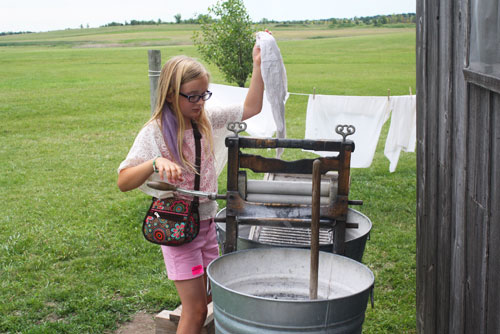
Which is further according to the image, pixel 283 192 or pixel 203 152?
pixel 203 152

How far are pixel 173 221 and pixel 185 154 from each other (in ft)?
1.05

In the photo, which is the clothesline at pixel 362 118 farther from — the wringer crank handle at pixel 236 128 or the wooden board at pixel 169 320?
the wringer crank handle at pixel 236 128

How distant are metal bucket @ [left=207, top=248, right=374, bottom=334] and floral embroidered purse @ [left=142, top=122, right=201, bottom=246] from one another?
1.31ft

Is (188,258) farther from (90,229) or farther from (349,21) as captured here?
(349,21)

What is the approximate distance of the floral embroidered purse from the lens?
2508mm

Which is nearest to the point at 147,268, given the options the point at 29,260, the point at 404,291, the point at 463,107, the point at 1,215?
the point at 29,260

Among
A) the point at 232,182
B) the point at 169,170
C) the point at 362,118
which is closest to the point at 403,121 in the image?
the point at 362,118

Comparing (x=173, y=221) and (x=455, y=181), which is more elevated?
(x=455, y=181)

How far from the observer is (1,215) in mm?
6316

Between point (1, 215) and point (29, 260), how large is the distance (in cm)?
168

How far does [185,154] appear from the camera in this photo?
2.63m

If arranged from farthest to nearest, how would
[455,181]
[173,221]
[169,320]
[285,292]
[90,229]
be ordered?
[90,229]
[169,320]
[173,221]
[285,292]
[455,181]

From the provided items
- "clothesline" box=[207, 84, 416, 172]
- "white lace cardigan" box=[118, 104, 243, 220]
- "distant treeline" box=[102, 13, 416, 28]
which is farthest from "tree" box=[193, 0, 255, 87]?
"distant treeline" box=[102, 13, 416, 28]

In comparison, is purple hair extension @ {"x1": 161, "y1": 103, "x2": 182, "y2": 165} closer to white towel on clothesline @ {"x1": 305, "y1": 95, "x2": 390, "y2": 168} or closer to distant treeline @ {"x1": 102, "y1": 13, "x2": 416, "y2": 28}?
white towel on clothesline @ {"x1": 305, "y1": 95, "x2": 390, "y2": 168}
